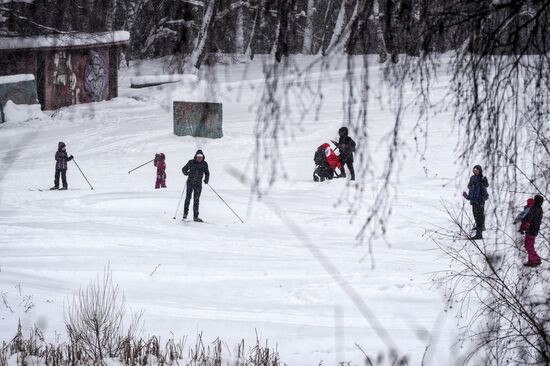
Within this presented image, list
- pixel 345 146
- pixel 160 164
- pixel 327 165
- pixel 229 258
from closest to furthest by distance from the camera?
pixel 229 258, pixel 345 146, pixel 160 164, pixel 327 165

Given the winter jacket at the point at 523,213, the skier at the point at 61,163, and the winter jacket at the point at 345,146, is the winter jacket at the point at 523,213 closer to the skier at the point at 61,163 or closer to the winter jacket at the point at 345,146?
the winter jacket at the point at 345,146

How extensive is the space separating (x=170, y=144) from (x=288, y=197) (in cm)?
683

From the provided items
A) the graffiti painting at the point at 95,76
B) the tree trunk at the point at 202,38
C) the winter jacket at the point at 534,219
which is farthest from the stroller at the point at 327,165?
the tree trunk at the point at 202,38

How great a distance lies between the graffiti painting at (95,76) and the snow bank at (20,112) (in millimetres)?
3419

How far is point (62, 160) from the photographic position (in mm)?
17609

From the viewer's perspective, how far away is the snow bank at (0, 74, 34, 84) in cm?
2439

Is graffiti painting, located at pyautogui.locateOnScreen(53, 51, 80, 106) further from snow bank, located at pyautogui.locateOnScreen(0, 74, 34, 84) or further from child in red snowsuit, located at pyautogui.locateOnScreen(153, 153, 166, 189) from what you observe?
child in red snowsuit, located at pyautogui.locateOnScreen(153, 153, 166, 189)

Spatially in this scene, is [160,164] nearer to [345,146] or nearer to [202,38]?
[345,146]

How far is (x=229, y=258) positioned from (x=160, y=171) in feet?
19.4

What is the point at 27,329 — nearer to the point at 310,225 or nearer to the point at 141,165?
the point at 310,225

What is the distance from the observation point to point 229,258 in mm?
12844

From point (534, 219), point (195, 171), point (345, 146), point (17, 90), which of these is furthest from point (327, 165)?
point (17, 90)

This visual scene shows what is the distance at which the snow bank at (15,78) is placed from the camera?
80.0 feet

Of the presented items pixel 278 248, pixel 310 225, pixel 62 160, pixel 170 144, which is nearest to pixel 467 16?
pixel 278 248
